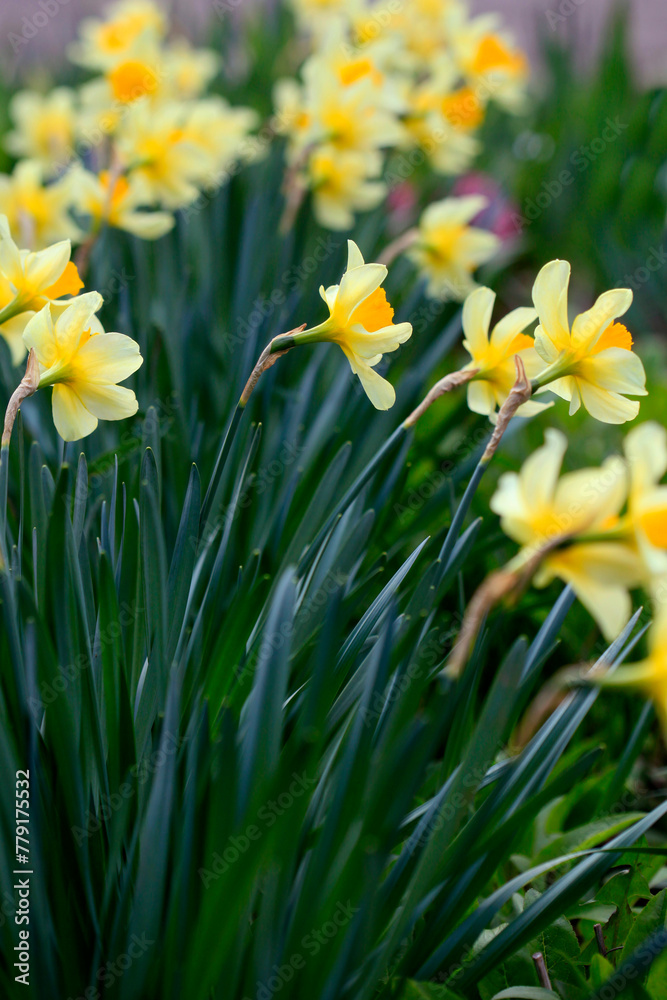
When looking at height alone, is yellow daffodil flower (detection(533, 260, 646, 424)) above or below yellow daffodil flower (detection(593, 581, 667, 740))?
above

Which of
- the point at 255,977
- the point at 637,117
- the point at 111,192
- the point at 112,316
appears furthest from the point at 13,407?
the point at 637,117

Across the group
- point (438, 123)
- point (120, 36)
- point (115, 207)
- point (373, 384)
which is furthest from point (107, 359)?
point (120, 36)

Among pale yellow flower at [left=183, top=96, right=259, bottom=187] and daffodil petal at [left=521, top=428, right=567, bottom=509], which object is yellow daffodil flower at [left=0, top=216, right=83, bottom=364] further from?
pale yellow flower at [left=183, top=96, right=259, bottom=187]

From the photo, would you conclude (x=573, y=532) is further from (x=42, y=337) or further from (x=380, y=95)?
(x=380, y=95)

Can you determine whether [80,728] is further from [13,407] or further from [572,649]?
[572,649]

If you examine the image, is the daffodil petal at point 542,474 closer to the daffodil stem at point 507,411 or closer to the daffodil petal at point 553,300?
the daffodil stem at point 507,411

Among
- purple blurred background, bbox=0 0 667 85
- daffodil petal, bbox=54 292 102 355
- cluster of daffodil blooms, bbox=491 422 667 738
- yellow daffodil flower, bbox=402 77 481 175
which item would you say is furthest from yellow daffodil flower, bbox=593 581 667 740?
purple blurred background, bbox=0 0 667 85
